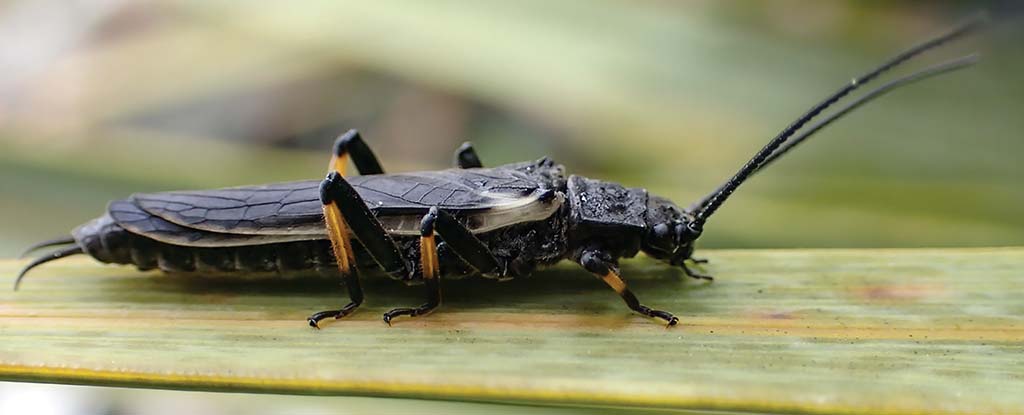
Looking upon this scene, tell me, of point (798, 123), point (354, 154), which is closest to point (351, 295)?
point (354, 154)

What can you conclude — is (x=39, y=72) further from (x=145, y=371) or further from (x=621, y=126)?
(x=145, y=371)

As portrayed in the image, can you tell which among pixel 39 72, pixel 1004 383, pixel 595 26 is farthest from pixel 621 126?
pixel 39 72

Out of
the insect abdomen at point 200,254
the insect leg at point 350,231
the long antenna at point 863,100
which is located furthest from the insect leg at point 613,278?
the insect abdomen at point 200,254

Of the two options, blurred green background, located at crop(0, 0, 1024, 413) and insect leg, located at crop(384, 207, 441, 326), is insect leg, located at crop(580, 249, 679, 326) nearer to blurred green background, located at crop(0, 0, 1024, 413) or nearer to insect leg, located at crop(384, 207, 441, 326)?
insect leg, located at crop(384, 207, 441, 326)

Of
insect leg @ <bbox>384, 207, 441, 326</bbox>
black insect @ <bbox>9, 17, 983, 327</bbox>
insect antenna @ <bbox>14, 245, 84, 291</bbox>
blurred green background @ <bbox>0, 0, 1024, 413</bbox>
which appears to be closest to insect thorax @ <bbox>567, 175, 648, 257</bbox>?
black insect @ <bbox>9, 17, 983, 327</bbox>

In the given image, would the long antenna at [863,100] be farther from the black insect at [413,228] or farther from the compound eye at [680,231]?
the compound eye at [680,231]

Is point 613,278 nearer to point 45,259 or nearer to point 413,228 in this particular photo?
point 413,228
